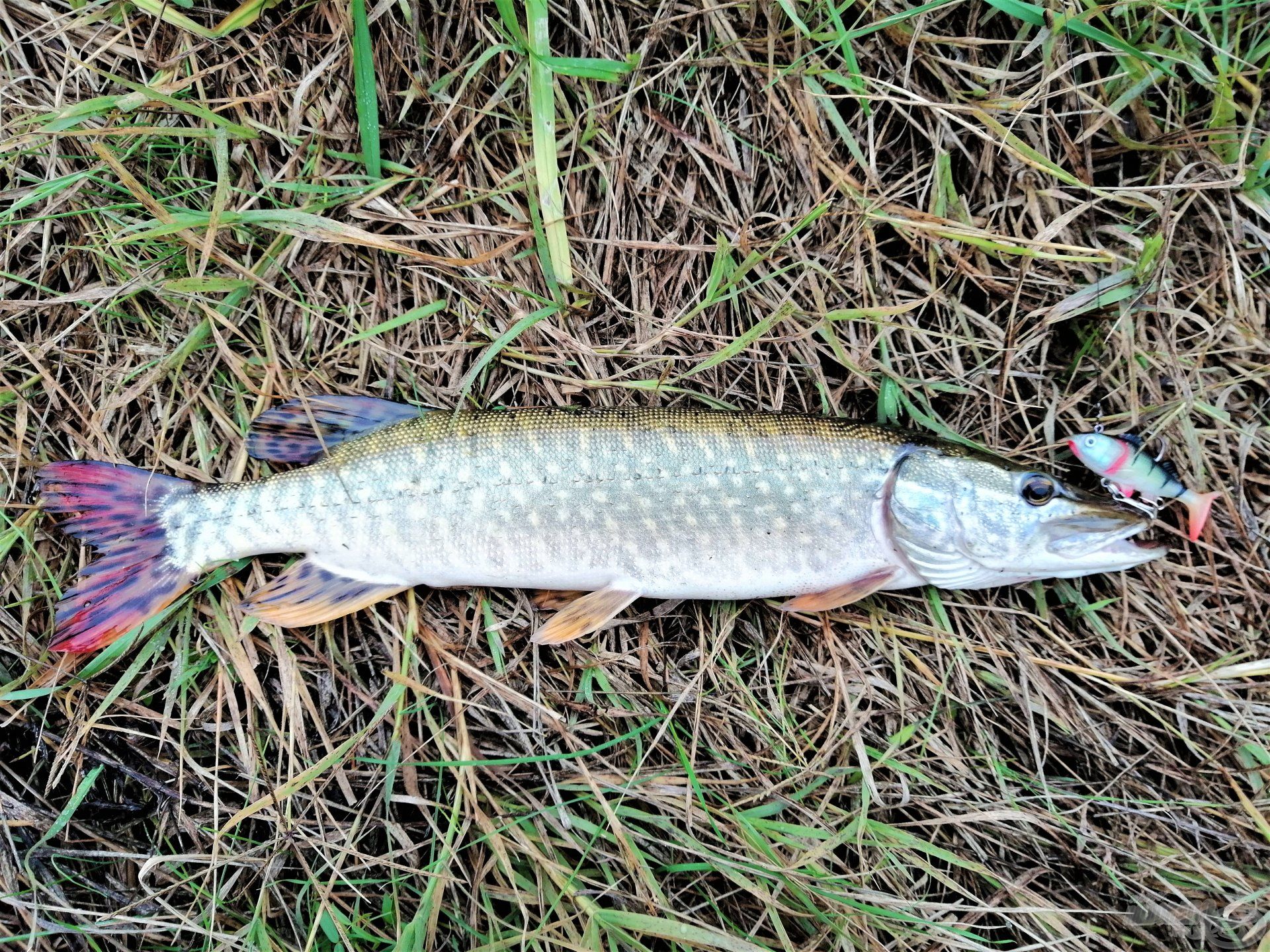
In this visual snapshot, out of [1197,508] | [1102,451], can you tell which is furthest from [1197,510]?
[1102,451]

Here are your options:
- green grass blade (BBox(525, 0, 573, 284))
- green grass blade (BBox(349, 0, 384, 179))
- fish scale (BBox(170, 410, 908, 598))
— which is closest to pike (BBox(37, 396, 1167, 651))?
fish scale (BBox(170, 410, 908, 598))

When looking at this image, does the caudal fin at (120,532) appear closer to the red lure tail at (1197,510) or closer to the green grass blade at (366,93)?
the green grass blade at (366,93)

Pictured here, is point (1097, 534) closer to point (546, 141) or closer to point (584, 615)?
point (584, 615)

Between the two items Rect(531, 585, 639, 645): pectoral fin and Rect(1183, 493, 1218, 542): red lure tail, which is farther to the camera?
Rect(1183, 493, 1218, 542): red lure tail

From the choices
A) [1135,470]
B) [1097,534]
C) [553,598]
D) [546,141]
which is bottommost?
[553,598]

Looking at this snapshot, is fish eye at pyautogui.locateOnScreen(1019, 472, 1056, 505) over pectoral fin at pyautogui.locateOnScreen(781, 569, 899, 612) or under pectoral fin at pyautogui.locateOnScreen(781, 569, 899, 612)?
over

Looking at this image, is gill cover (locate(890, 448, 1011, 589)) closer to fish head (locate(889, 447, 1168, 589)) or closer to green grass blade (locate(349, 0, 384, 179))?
fish head (locate(889, 447, 1168, 589))
